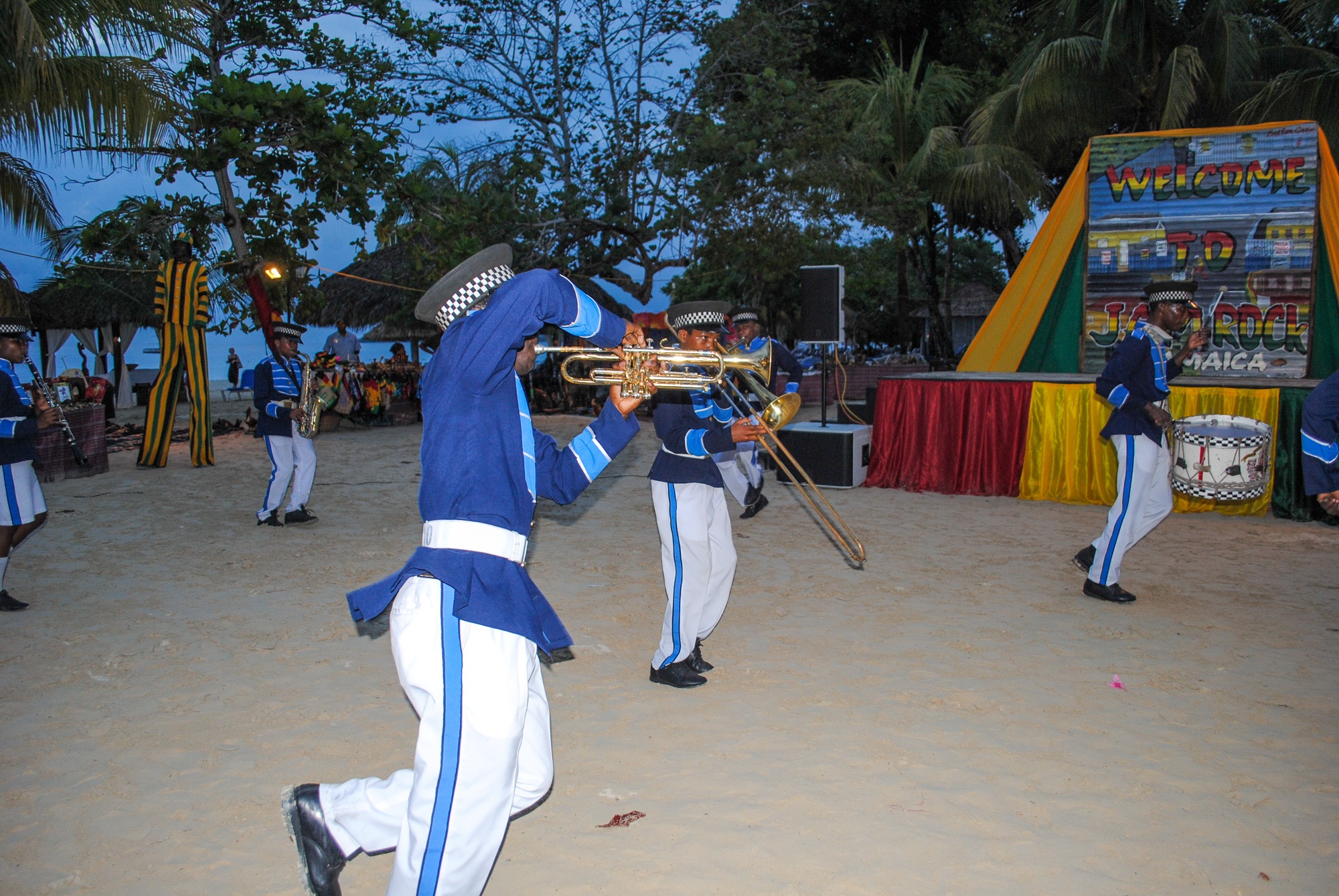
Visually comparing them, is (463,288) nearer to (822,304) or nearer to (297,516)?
(297,516)

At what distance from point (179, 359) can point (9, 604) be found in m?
7.28

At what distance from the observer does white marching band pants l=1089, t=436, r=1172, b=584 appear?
6000 millimetres

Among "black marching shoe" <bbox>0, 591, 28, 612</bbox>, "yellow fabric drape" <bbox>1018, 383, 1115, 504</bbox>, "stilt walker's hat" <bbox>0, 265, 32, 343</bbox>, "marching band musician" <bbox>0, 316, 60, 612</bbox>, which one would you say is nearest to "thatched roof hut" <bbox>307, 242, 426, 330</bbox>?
"stilt walker's hat" <bbox>0, 265, 32, 343</bbox>

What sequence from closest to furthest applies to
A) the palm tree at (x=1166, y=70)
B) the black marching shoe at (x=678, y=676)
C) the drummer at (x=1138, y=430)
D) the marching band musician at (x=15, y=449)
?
the black marching shoe at (x=678, y=676) → the marching band musician at (x=15, y=449) → the drummer at (x=1138, y=430) → the palm tree at (x=1166, y=70)

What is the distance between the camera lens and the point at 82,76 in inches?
412

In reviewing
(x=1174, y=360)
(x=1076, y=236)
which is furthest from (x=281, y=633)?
(x=1076, y=236)

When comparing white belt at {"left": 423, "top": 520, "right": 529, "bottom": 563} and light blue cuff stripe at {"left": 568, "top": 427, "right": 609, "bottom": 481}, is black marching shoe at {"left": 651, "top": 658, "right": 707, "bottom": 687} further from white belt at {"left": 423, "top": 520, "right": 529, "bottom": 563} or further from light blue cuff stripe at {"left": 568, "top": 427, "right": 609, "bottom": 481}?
white belt at {"left": 423, "top": 520, "right": 529, "bottom": 563}

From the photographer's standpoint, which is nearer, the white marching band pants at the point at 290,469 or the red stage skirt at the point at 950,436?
the white marching band pants at the point at 290,469

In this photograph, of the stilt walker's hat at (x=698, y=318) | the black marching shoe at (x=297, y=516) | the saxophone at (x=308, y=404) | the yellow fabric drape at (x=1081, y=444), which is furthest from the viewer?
the yellow fabric drape at (x=1081, y=444)

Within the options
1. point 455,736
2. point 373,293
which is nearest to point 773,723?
point 455,736

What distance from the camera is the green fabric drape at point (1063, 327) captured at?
1214 centimetres

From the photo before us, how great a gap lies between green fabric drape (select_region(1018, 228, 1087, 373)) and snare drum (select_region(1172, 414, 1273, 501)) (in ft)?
15.5

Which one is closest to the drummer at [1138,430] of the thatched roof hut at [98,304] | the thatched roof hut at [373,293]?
the thatched roof hut at [373,293]

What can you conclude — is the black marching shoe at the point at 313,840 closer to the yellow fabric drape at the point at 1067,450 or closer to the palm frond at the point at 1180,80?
the yellow fabric drape at the point at 1067,450
